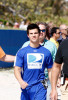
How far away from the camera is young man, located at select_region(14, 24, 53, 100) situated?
4.39m

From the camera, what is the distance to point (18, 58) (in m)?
4.48

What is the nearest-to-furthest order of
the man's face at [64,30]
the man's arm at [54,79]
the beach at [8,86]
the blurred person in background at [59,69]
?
the blurred person in background at [59,69]
the man's arm at [54,79]
the beach at [8,86]
the man's face at [64,30]

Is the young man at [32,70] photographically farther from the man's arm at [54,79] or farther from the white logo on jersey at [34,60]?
the man's arm at [54,79]

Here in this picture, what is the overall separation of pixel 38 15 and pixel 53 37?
27.9 m

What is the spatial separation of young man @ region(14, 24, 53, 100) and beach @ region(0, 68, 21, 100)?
9.17 feet

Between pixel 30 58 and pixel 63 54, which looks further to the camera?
pixel 30 58

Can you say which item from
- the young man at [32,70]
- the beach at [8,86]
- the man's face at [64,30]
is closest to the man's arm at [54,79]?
the young man at [32,70]

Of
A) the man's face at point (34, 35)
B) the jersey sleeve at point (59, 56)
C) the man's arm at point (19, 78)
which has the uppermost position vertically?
the man's face at point (34, 35)

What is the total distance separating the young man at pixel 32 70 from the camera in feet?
14.4

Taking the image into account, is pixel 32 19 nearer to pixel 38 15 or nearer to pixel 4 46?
pixel 38 15

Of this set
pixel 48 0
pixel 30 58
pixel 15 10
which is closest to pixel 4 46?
pixel 30 58

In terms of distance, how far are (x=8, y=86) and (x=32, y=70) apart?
432 cm

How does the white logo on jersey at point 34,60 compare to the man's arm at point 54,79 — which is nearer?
the man's arm at point 54,79

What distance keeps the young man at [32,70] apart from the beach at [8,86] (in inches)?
110
